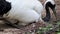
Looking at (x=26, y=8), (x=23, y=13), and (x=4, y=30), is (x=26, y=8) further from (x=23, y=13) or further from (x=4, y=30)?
(x=4, y=30)

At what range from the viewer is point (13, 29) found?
3805mm

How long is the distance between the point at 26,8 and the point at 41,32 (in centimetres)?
125

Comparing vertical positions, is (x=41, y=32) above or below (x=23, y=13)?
below

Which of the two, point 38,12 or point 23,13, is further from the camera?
point 38,12

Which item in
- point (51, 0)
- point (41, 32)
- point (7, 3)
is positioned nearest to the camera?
point (41, 32)

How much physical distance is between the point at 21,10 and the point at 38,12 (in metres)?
0.42

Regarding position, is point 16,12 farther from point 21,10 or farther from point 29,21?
point 29,21

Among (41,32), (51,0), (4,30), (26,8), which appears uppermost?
(51,0)

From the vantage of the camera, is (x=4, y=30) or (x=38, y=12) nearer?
(x=4, y=30)

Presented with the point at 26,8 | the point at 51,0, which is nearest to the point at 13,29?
the point at 26,8

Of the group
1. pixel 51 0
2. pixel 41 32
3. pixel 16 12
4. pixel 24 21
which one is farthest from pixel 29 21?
pixel 41 32

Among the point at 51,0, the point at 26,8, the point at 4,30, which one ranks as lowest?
the point at 4,30

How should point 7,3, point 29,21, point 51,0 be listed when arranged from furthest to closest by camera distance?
point 51,0 → point 29,21 → point 7,3

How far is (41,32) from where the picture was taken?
258 centimetres
